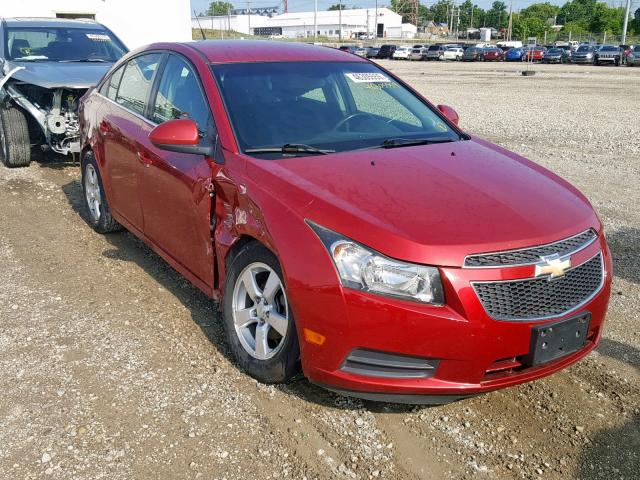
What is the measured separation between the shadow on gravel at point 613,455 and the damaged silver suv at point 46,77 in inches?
266

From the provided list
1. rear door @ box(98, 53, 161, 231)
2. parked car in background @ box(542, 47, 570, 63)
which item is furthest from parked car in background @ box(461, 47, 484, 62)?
Result: rear door @ box(98, 53, 161, 231)

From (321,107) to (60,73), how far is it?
5.29 meters

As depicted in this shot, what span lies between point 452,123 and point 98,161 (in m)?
2.93

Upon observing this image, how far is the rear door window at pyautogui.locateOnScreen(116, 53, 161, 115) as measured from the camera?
4.79 meters

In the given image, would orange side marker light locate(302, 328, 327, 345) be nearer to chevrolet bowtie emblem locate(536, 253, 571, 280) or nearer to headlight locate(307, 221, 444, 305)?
headlight locate(307, 221, 444, 305)

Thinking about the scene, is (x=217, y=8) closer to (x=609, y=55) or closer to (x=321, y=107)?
(x=609, y=55)

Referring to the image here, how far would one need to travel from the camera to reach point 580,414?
130 inches

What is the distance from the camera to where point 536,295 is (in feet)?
9.56

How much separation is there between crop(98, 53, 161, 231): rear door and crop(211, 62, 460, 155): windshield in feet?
3.25

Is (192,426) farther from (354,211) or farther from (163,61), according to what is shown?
(163,61)

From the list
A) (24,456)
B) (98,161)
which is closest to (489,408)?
(24,456)

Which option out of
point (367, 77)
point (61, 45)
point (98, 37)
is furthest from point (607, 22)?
point (367, 77)

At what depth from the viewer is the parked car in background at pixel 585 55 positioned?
45.9m

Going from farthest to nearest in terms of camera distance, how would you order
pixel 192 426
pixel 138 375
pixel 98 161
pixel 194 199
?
1. pixel 98 161
2. pixel 194 199
3. pixel 138 375
4. pixel 192 426
